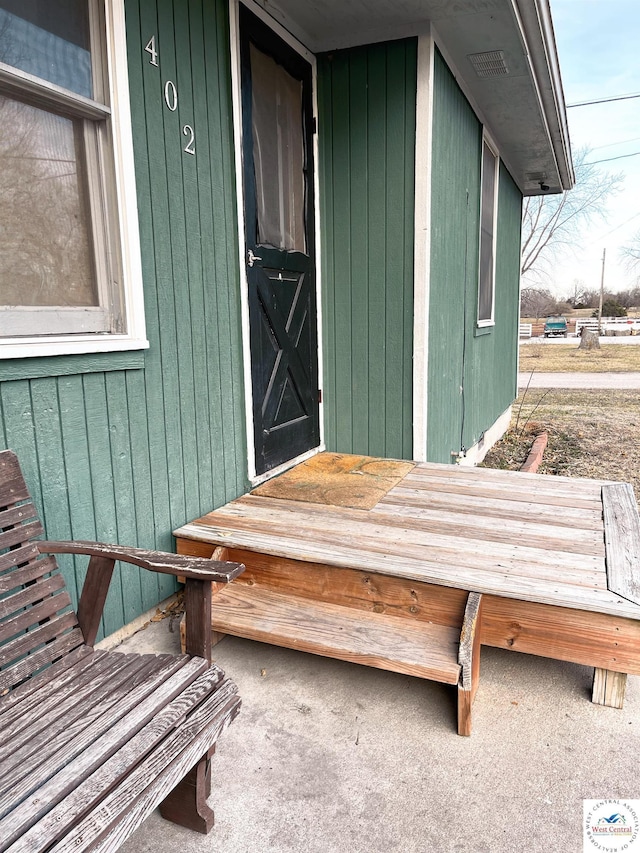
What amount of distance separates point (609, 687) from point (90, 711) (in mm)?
1558

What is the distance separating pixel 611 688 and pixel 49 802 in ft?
5.41

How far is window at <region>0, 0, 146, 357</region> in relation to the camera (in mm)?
1789

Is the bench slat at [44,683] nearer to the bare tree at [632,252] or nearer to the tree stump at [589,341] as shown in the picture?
the tree stump at [589,341]

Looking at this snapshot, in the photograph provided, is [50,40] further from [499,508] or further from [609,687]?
[609,687]

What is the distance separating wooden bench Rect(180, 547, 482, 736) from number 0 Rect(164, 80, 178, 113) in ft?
5.76

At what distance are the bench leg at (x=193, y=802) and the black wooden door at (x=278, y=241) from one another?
1775mm

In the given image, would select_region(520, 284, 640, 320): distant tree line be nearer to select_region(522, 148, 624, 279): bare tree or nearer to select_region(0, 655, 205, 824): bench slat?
select_region(522, 148, 624, 279): bare tree

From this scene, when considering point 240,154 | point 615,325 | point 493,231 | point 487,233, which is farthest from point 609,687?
point 615,325

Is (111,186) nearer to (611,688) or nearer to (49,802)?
(49,802)

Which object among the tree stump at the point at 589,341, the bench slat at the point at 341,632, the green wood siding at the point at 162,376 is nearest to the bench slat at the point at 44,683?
the green wood siding at the point at 162,376

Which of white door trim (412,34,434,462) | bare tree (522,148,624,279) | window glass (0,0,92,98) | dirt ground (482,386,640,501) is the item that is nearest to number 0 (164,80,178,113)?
window glass (0,0,92,98)

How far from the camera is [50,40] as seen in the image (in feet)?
6.12

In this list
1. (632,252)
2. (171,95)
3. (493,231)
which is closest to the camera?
(171,95)

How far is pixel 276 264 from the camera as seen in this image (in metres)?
3.14
